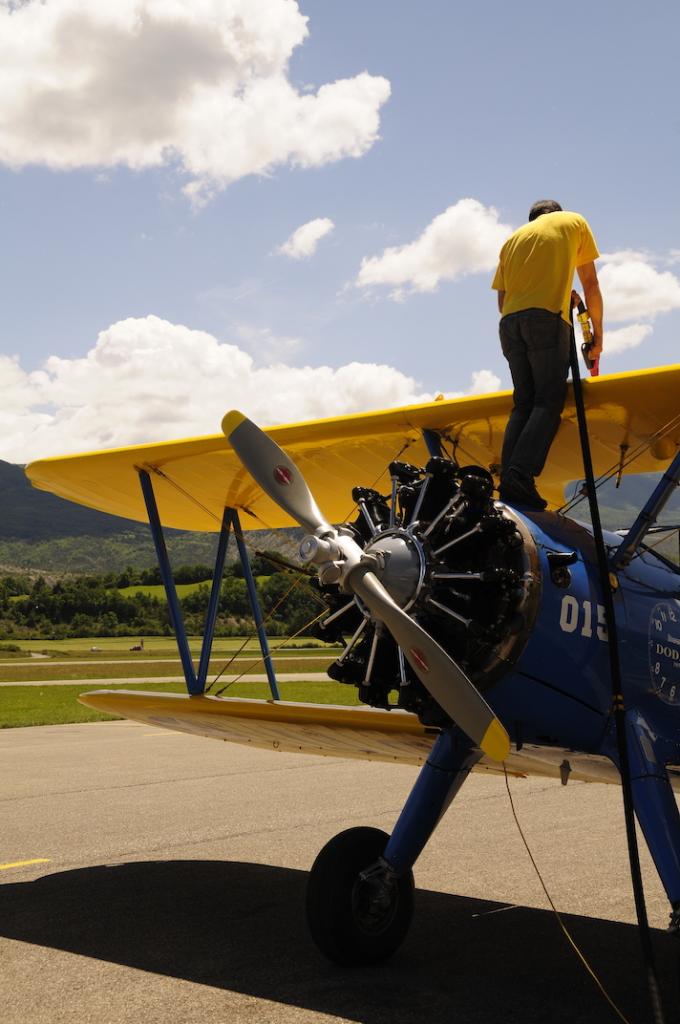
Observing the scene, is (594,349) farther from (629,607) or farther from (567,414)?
(629,607)

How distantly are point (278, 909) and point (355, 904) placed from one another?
1169 millimetres

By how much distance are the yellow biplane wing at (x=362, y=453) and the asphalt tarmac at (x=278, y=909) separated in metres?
2.61

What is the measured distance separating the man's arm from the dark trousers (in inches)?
19.3

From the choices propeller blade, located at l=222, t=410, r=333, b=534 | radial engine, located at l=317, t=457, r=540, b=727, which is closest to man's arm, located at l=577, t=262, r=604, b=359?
radial engine, located at l=317, t=457, r=540, b=727

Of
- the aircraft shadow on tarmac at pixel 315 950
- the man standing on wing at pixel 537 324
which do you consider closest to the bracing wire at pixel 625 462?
the man standing on wing at pixel 537 324

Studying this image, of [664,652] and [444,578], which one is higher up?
[444,578]

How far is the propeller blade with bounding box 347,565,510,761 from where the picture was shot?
162 inches

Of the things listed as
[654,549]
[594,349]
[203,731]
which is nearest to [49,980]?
[203,731]

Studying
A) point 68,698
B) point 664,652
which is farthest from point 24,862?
point 68,698

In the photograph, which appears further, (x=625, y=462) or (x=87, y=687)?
(x=87, y=687)

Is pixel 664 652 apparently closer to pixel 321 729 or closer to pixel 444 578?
pixel 444 578

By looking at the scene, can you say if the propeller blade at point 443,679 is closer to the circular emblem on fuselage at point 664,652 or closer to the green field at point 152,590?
the circular emblem on fuselage at point 664,652

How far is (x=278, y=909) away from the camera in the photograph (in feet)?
20.2

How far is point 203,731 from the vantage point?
763 centimetres
